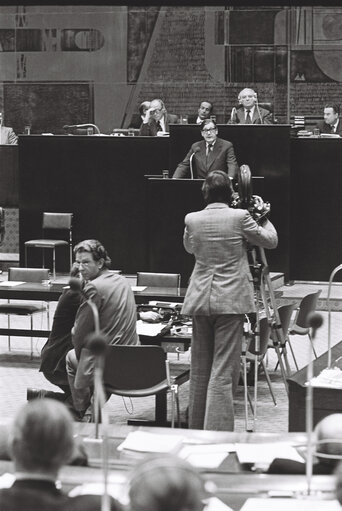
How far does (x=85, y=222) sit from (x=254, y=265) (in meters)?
7.15

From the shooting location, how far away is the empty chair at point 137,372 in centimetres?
684

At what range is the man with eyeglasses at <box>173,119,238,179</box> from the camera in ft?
43.1

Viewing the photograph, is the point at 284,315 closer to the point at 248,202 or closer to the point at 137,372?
the point at 248,202

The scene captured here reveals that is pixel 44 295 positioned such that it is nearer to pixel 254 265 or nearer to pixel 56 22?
pixel 254 265

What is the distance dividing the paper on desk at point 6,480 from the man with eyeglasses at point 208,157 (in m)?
9.42

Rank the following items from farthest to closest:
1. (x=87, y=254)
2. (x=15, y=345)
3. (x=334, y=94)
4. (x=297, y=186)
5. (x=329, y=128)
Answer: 1. (x=334, y=94)
2. (x=329, y=128)
3. (x=297, y=186)
4. (x=15, y=345)
5. (x=87, y=254)

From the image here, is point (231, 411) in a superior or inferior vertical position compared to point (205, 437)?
inferior

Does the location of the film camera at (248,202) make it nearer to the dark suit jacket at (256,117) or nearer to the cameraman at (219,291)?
the cameraman at (219,291)

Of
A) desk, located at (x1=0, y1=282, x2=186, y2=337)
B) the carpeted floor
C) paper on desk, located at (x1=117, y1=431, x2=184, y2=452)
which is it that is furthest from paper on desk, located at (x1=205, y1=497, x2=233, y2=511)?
desk, located at (x1=0, y1=282, x2=186, y2=337)

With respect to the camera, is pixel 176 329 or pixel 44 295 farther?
pixel 44 295

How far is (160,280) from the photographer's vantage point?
1012 cm

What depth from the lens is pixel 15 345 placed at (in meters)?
11.1

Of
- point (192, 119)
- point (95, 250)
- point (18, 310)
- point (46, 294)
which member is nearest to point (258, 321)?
point (95, 250)

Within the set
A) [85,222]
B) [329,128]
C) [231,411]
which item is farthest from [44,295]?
[329,128]
